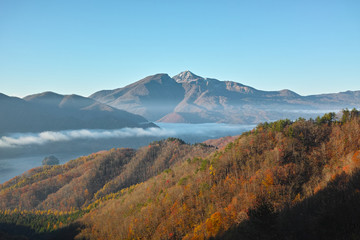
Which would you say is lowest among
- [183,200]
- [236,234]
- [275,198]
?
[183,200]

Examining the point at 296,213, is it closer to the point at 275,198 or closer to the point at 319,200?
the point at 319,200

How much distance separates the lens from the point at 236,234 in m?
28.0

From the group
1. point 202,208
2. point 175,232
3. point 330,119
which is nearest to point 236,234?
point 202,208

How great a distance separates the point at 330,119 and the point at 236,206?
24457 mm

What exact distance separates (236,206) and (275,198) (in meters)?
5.64

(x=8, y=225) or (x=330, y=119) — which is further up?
(x=330, y=119)

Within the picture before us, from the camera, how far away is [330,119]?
43188mm

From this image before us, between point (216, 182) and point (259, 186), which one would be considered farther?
point (216, 182)

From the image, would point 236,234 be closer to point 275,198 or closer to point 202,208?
point 275,198

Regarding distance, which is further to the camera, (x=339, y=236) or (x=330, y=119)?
(x=330, y=119)

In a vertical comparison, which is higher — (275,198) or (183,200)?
(275,198)

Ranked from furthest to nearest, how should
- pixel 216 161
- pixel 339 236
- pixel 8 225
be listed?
pixel 8 225 < pixel 216 161 < pixel 339 236

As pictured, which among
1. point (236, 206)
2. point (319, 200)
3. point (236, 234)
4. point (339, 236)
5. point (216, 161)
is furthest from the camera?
point (216, 161)

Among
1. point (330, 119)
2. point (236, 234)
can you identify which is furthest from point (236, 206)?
point (330, 119)
